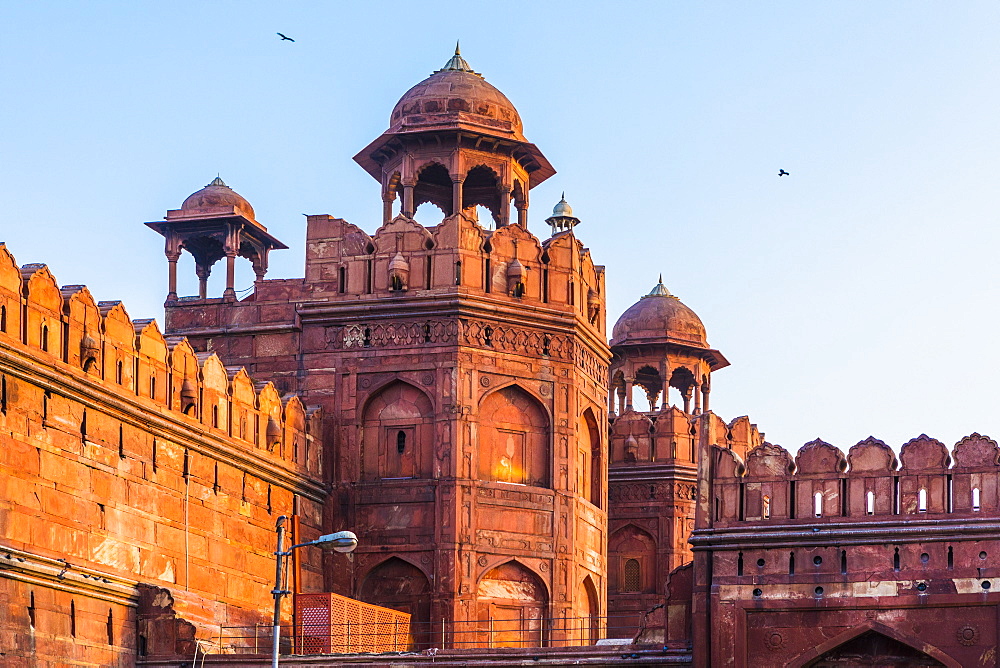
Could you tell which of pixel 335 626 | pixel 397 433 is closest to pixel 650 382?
pixel 397 433

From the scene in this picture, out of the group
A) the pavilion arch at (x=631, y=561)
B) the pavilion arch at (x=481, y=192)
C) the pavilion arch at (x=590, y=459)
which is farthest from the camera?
the pavilion arch at (x=631, y=561)

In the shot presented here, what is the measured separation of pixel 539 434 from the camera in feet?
109

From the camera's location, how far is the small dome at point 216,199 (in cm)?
3781

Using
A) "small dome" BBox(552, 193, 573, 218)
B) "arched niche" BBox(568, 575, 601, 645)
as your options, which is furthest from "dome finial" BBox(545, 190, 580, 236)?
"arched niche" BBox(568, 575, 601, 645)

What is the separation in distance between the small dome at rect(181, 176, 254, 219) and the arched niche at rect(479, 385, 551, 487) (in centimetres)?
815

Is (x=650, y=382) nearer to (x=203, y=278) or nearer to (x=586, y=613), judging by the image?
(x=203, y=278)

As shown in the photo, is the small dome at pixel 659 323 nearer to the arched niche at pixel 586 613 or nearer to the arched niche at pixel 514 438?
the arched niche at pixel 586 613

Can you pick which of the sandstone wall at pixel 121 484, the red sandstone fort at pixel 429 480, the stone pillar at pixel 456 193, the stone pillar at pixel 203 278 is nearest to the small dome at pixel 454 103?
the red sandstone fort at pixel 429 480

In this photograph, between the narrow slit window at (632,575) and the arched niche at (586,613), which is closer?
the arched niche at (586,613)

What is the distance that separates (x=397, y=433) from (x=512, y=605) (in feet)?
11.7

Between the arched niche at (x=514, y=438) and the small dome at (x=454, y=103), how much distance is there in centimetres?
552

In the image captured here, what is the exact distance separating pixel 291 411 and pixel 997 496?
12.1 meters

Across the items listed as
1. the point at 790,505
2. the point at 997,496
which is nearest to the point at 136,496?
the point at 790,505

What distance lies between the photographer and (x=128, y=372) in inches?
1075
